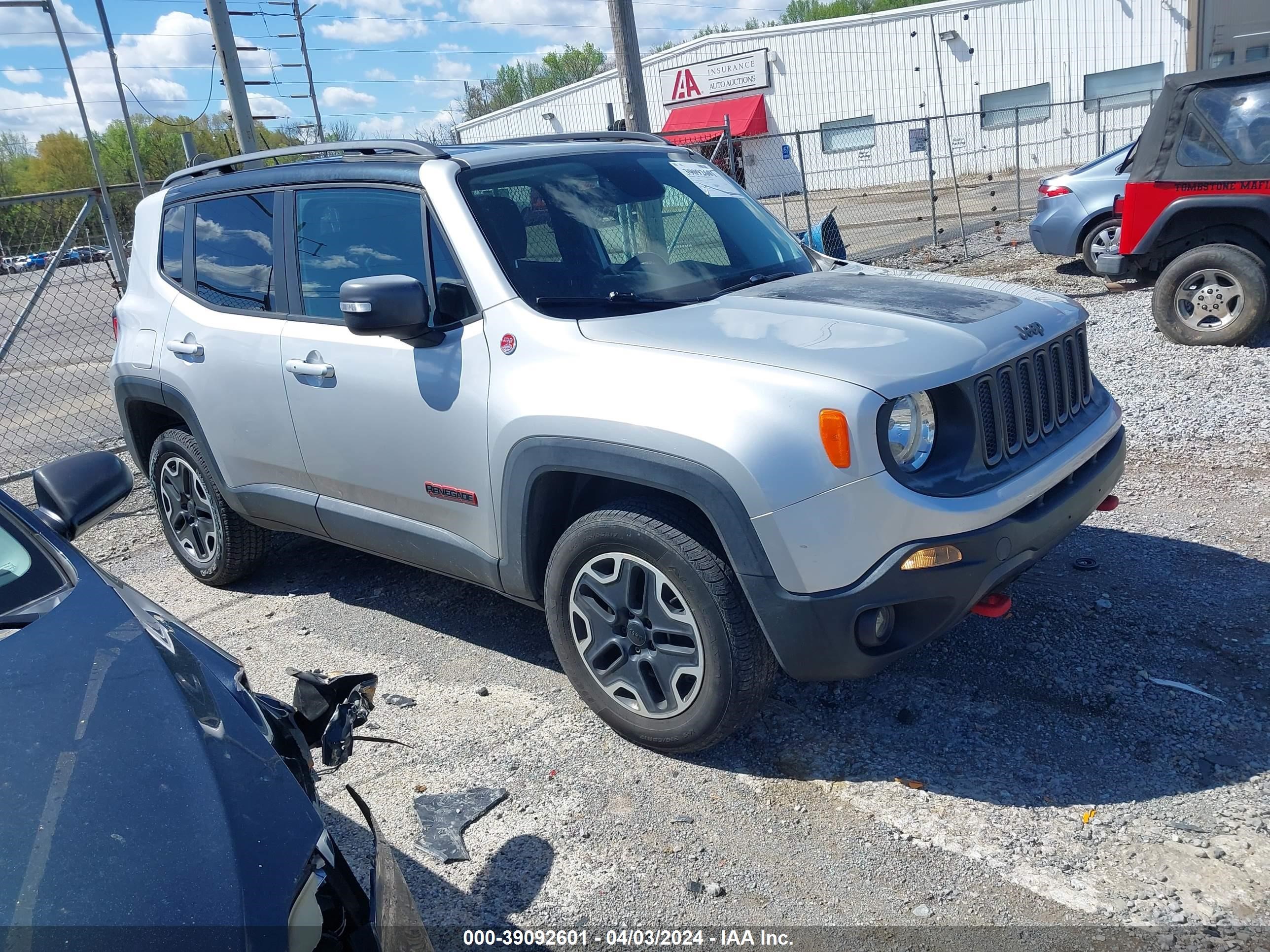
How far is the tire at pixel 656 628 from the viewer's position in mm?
3139

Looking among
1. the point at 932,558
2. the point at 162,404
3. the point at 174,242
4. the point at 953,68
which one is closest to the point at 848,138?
the point at 953,68

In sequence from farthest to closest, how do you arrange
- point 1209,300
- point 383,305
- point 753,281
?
point 1209,300 → point 753,281 → point 383,305

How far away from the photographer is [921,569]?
2938 mm

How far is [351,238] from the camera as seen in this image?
4.13m

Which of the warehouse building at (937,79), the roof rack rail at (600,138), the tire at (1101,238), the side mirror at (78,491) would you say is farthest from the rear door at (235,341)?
the warehouse building at (937,79)

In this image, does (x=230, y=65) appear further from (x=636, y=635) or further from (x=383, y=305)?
(x=636, y=635)

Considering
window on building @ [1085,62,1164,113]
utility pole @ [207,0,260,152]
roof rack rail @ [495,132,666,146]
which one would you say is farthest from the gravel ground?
window on building @ [1085,62,1164,113]

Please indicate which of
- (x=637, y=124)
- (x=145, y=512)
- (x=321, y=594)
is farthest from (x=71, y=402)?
(x=321, y=594)

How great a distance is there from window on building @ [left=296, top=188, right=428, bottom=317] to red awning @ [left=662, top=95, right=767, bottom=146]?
33495mm

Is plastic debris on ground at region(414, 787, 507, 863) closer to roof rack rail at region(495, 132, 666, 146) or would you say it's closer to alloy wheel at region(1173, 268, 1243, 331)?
roof rack rail at region(495, 132, 666, 146)

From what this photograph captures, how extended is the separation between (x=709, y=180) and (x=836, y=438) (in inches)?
83.6

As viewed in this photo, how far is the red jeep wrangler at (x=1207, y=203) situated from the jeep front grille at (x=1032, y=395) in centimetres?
463

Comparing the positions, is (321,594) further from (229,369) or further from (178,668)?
(178,668)

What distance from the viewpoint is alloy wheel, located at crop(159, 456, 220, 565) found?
5227 mm
